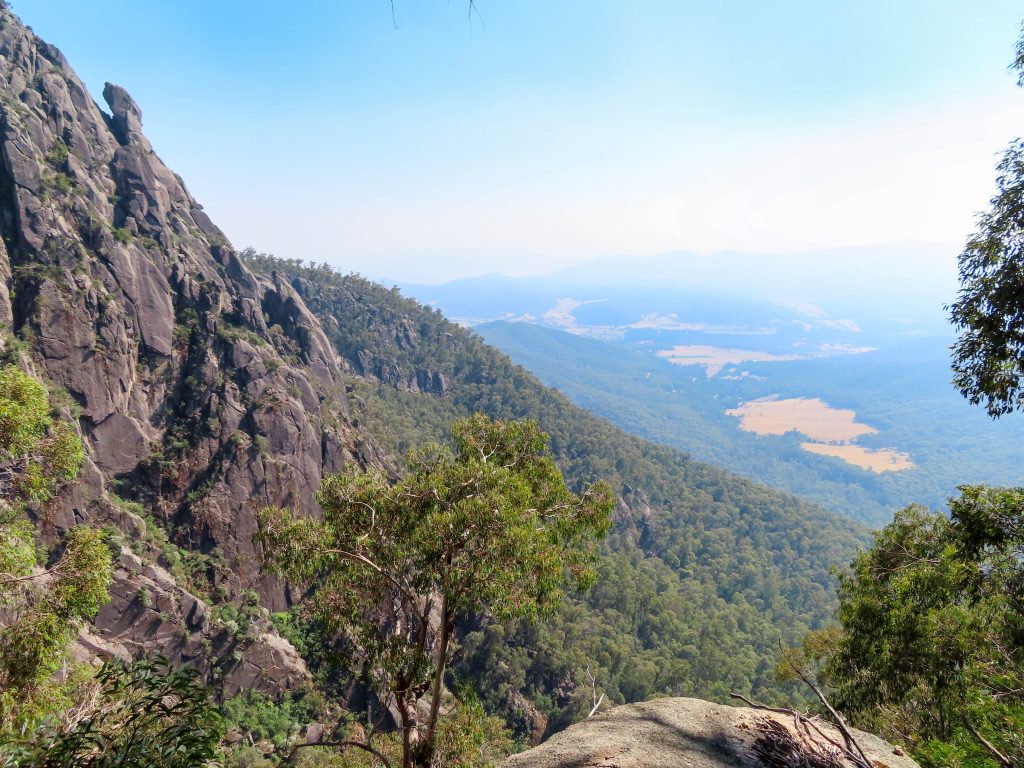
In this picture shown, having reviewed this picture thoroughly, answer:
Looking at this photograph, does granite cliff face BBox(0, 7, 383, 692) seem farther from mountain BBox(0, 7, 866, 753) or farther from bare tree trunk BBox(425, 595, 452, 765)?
bare tree trunk BBox(425, 595, 452, 765)

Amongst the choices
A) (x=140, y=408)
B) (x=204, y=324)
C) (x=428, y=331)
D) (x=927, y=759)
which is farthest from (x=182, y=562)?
(x=428, y=331)

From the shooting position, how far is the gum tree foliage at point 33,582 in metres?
7.34

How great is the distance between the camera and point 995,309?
7582 mm

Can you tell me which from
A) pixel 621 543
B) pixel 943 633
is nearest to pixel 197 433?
pixel 943 633

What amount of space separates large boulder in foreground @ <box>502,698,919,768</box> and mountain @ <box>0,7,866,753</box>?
2476 centimetres

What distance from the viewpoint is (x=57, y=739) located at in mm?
4027

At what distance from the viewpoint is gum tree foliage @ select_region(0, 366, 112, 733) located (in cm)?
734

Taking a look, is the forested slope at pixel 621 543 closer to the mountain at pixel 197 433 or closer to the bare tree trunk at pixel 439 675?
the mountain at pixel 197 433

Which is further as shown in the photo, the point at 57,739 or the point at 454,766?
the point at 454,766

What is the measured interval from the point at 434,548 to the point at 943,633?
11081 mm

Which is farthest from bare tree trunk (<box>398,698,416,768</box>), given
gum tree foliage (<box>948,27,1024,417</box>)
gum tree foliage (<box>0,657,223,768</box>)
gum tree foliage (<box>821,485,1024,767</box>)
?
gum tree foliage (<box>948,27,1024,417</box>)

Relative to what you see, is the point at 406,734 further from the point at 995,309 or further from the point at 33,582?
the point at 995,309

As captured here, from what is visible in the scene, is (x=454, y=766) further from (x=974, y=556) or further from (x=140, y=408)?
(x=140, y=408)

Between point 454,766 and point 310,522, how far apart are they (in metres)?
4.71
